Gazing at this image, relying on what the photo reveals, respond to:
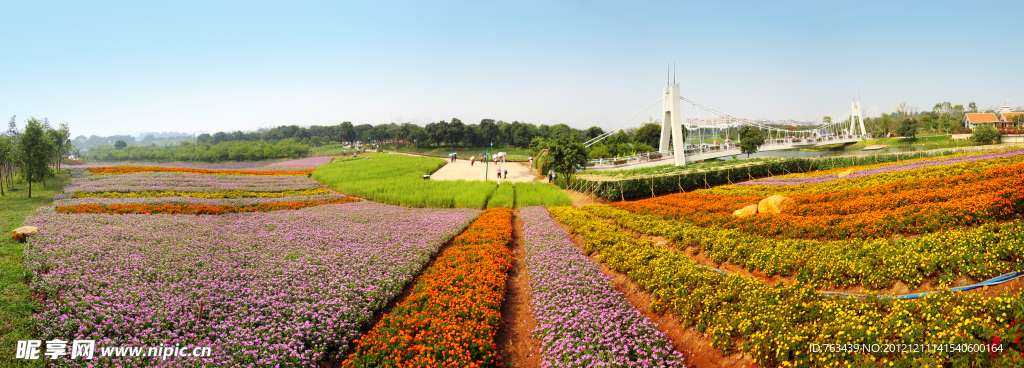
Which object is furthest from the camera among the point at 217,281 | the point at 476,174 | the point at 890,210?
the point at 476,174

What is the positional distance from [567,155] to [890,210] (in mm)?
23402

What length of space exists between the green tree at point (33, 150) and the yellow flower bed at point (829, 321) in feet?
108

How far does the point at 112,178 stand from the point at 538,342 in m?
33.8

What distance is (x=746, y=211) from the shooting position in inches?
571

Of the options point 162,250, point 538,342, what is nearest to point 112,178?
point 162,250

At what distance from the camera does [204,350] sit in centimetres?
656

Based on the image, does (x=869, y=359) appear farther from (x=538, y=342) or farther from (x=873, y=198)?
(x=873, y=198)

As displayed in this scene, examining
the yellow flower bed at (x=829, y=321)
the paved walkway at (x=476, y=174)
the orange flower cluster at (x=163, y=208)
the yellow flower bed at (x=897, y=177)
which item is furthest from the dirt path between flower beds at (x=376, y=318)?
the paved walkway at (x=476, y=174)

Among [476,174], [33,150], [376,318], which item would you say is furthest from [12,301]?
[476,174]

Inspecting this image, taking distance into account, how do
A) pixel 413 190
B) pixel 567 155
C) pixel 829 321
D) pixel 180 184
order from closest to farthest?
pixel 829 321, pixel 180 184, pixel 413 190, pixel 567 155

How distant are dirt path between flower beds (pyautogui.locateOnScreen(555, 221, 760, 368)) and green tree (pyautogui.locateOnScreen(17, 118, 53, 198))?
104 ft

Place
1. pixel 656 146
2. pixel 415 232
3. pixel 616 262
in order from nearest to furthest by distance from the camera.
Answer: pixel 616 262, pixel 415 232, pixel 656 146

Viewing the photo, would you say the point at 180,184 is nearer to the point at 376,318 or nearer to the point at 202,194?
the point at 202,194

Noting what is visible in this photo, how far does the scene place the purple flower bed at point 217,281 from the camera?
22.4 ft
